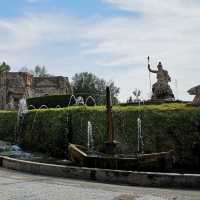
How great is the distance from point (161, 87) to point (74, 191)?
15297 mm

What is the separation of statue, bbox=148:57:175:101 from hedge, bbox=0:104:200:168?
7.55 m

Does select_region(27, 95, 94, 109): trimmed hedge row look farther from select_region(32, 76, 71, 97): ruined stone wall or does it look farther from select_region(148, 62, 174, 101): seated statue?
select_region(32, 76, 71, 97): ruined stone wall

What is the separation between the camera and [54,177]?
38.2 feet

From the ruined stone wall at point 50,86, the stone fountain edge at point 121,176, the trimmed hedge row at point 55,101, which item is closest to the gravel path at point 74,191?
the stone fountain edge at point 121,176

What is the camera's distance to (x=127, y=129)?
14953mm

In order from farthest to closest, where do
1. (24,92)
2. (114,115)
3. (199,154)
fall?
(24,92), (114,115), (199,154)

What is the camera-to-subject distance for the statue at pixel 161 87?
2348cm

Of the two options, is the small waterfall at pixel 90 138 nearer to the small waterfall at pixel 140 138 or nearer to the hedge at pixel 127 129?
the hedge at pixel 127 129

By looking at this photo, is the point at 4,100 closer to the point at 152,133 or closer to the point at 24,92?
the point at 24,92

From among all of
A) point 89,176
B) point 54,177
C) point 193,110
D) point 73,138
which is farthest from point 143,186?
point 73,138

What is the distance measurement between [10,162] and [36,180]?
286 centimetres

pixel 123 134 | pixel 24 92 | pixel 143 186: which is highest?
pixel 24 92

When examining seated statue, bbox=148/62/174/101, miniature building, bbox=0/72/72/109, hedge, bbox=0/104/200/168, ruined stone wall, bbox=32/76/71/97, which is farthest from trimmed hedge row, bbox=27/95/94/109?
ruined stone wall, bbox=32/76/71/97

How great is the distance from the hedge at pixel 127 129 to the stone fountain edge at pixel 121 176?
10.1 ft
